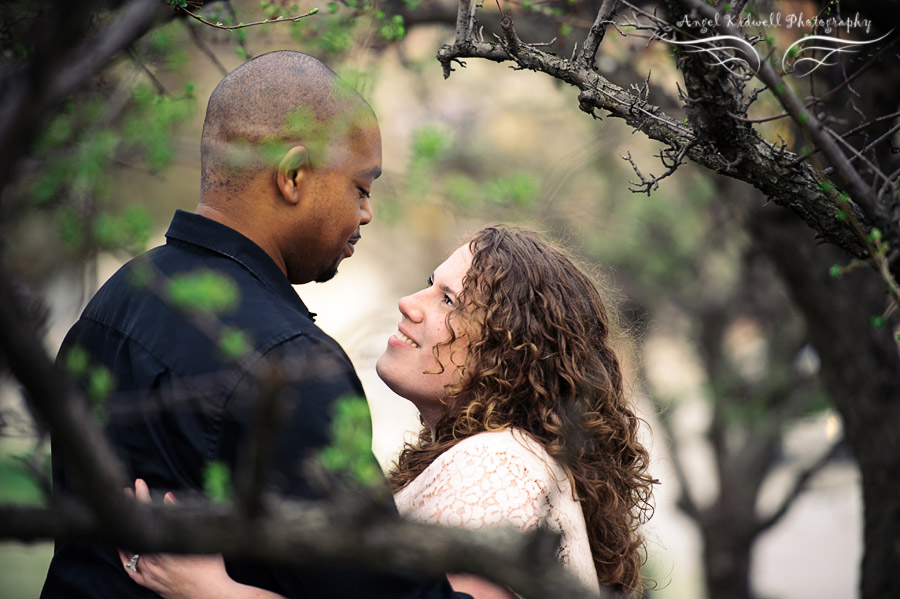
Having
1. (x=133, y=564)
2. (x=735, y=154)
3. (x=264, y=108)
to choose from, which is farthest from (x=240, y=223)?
(x=735, y=154)

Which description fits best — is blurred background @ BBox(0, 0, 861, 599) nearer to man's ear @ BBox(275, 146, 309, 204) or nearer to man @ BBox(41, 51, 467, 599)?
man @ BBox(41, 51, 467, 599)

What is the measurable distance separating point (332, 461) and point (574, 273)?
80.5 inches

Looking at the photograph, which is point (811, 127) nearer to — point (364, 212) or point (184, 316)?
point (364, 212)

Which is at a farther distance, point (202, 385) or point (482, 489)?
point (482, 489)

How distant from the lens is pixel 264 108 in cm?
255

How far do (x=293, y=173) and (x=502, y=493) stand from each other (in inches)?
43.7

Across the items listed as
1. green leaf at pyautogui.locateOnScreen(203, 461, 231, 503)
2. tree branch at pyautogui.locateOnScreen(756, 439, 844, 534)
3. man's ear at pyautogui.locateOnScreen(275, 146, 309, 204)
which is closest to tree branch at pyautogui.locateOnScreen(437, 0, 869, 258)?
man's ear at pyautogui.locateOnScreen(275, 146, 309, 204)

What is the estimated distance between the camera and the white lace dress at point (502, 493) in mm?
2418

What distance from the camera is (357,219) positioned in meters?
2.65

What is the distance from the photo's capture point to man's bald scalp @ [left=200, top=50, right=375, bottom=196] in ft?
8.21

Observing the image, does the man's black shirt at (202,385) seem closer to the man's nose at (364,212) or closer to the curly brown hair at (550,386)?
the man's nose at (364,212)

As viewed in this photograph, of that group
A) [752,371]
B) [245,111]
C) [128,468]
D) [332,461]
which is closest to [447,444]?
[128,468]

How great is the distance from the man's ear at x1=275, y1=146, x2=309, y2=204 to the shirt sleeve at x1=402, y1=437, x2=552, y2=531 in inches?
36.3

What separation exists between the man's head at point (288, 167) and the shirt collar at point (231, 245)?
0.06 meters
